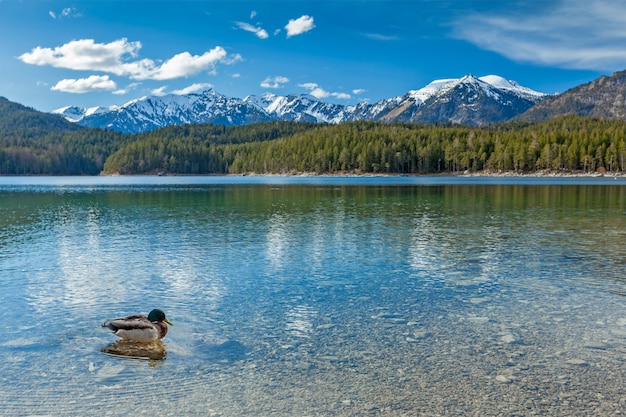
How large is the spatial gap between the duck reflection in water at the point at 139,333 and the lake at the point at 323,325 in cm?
42

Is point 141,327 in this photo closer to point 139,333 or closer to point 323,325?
point 139,333

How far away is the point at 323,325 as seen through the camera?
544 inches

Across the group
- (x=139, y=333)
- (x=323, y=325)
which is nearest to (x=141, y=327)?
(x=139, y=333)

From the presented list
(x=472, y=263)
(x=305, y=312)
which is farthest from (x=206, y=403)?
(x=472, y=263)

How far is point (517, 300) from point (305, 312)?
703cm

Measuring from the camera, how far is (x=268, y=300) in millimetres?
16625

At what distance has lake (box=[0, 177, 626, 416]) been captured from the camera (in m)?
9.46

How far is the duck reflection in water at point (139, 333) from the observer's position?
1228 centimetres

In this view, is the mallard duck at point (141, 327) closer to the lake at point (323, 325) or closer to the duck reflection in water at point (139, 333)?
the duck reflection in water at point (139, 333)

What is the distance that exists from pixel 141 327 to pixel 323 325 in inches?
189

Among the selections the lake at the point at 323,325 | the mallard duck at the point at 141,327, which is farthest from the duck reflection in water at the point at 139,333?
the lake at the point at 323,325

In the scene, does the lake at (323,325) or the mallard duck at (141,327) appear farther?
the mallard duck at (141,327)

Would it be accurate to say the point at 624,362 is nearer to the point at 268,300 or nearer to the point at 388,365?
the point at 388,365

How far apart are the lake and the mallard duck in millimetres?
495
